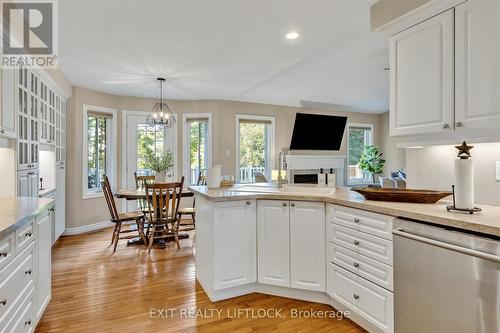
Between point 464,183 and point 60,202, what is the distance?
493cm

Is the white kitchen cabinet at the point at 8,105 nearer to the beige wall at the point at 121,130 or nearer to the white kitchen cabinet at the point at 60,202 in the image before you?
the white kitchen cabinet at the point at 60,202

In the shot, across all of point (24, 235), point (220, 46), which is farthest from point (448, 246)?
point (220, 46)

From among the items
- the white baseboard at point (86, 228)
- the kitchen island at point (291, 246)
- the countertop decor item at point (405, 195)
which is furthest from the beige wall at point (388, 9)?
the white baseboard at point (86, 228)

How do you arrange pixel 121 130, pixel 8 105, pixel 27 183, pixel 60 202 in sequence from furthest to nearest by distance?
pixel 121 130 < pixel 60 202 < pixel 27 183 < pixel 8 105

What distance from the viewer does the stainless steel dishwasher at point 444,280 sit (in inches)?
52.4

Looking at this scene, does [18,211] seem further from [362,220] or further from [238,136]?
[238,136]

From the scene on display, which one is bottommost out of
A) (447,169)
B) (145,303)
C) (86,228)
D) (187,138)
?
(145,303)

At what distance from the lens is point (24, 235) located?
1.70m

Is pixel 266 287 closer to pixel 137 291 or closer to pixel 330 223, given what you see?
pixel 330 223

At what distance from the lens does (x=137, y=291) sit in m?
2.68

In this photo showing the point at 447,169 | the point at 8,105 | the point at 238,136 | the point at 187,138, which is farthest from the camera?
the point at 238,136

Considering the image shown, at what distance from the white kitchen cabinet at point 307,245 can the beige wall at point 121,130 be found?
12.4 ft

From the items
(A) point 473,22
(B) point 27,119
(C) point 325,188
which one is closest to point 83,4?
(B) point 27,119

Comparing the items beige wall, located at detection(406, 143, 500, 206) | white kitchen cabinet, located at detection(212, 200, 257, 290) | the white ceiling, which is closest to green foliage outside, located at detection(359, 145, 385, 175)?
the white ceiling
